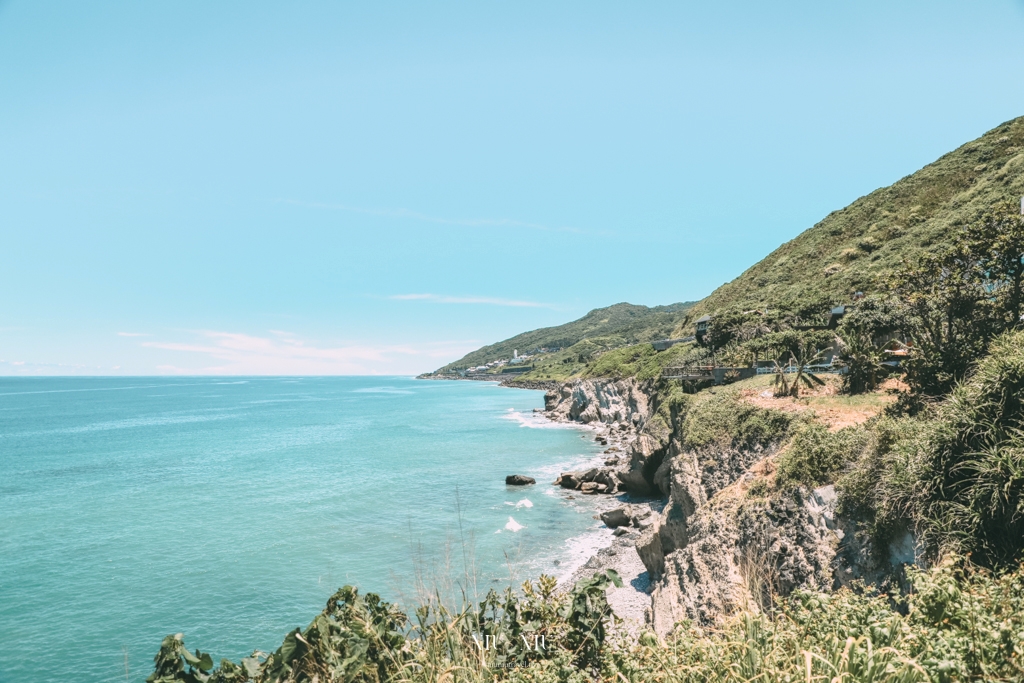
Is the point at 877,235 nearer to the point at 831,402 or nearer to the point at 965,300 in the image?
the point at 831,402

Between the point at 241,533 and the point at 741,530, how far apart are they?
27.8 meters

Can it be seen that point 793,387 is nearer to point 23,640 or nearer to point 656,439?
point 656,439

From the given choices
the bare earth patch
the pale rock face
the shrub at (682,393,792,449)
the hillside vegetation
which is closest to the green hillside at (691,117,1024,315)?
the hillside vegetation

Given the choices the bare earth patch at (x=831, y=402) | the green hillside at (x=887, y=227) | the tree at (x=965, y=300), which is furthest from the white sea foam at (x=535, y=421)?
the tree at (x=965, y=300)

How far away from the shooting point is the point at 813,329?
4259 centimetres

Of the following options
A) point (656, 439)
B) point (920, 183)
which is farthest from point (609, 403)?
point (920, 183)

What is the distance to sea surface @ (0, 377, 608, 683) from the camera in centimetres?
1825

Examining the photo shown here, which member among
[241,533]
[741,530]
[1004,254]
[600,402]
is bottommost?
[241,533]

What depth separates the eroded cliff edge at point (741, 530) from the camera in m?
10.4

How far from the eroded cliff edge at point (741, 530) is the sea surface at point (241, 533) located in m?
Answer: 4.86

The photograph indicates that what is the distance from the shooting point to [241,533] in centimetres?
2914

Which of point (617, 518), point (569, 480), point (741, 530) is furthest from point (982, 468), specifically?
point (569, 480)

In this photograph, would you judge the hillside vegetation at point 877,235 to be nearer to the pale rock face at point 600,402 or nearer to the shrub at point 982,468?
the pale rock face at point 600,402

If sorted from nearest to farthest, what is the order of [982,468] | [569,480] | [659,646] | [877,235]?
[659,646] < [982,468] < [569,480] < [877,235]
